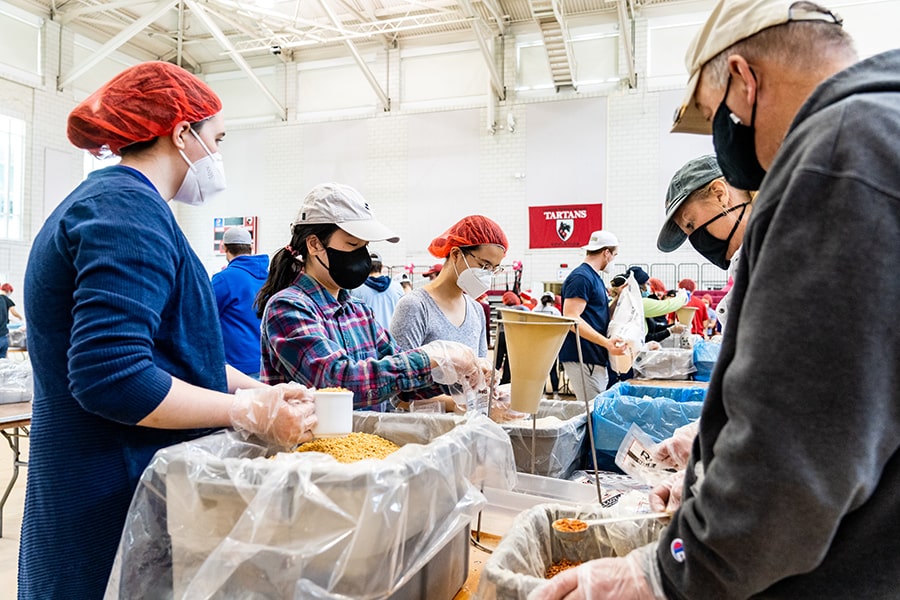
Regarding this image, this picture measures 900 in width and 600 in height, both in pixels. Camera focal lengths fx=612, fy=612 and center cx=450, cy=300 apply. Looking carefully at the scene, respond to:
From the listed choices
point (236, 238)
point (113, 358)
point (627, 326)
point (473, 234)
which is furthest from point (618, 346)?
point (113, 358)

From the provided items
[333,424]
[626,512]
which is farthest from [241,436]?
[626,512]

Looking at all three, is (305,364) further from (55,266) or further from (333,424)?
(55,266)

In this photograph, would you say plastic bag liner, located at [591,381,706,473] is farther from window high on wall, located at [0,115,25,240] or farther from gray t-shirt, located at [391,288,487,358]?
window high on wall, located at [0,115,25,240]

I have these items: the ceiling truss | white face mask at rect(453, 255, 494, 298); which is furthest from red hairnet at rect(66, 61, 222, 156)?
the ceiling truss

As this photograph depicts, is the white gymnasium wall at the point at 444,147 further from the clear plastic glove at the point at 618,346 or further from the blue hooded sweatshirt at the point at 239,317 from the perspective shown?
the blue hooded sweatshirt at the point at 239,317

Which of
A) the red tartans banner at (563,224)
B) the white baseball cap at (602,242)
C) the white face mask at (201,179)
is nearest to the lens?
the white face mask at (201,179)

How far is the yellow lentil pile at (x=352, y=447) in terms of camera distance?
3.69 feet

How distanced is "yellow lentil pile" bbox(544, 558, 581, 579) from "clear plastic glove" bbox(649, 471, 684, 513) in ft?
0.60

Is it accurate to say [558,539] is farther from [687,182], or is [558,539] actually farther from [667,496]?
[687,182]

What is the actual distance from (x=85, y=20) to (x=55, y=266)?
42.2 ft

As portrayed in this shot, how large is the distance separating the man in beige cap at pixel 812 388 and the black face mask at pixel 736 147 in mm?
174

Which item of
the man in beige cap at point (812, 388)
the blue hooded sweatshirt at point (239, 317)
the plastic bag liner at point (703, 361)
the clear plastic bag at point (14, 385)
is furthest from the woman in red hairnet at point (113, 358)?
the plastic bag liner at point (703, 361)

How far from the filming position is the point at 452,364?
5.66 ft

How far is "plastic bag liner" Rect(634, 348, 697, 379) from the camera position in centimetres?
392
